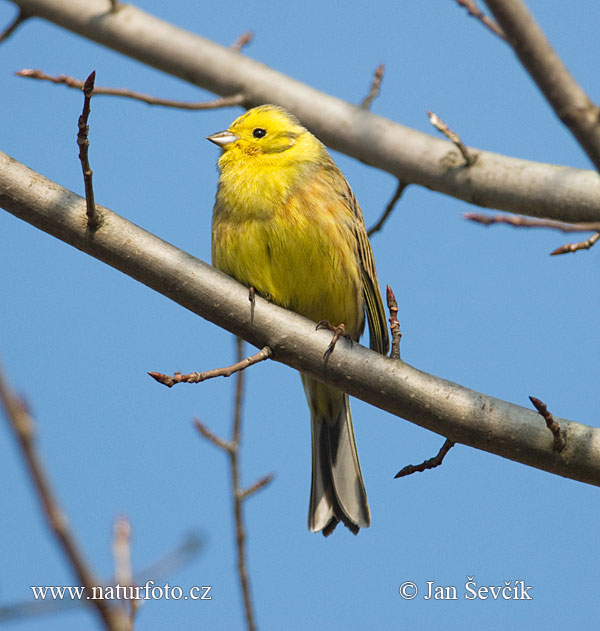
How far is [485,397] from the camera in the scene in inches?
130

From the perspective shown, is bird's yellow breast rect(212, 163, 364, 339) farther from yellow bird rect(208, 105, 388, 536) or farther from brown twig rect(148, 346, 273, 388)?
brown twig rect(148, 346, 273, 388)

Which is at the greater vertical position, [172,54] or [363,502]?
[172,54]

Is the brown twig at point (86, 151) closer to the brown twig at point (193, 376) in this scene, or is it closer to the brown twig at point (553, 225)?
the brown twig at point (193, 376)

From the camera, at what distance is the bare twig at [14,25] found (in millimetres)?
4270

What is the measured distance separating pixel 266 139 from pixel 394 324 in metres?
1.68

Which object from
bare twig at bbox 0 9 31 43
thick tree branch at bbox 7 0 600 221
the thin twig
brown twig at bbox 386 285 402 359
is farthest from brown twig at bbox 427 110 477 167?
bare twig at bbox 0 9 31 43

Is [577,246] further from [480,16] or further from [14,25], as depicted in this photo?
[14,25]

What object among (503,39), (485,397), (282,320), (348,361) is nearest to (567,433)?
(485,397)

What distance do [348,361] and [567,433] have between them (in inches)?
33.6

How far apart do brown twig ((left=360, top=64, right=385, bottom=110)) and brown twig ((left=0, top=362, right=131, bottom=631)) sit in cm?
357

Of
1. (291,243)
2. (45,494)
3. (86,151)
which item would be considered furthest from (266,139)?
(45,494)

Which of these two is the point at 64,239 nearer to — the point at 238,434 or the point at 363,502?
the point at 238,434

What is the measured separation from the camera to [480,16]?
2.35 m

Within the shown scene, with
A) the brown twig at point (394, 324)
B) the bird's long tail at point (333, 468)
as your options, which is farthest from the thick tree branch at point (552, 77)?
the bird's long tail at point (333, 468)
